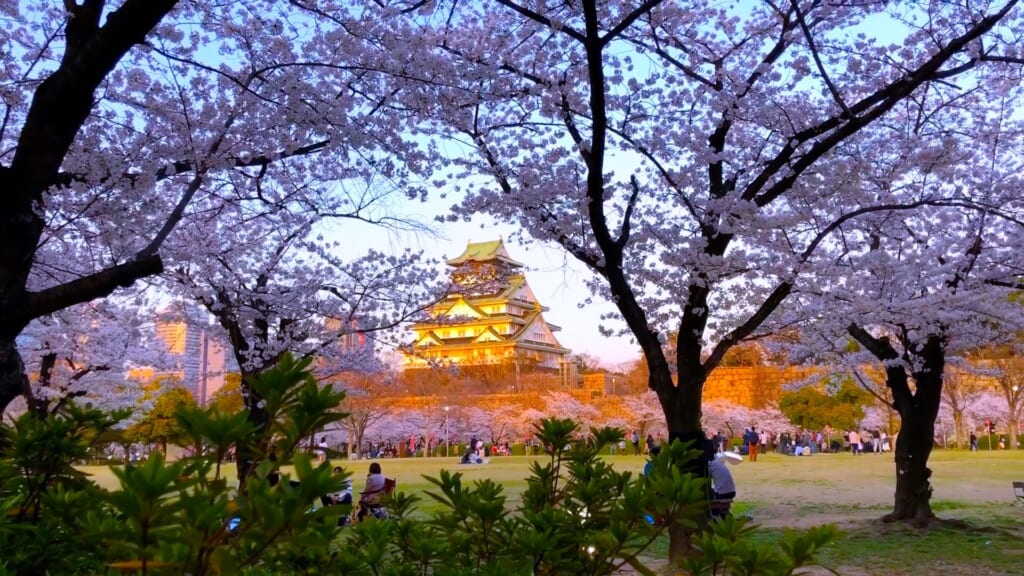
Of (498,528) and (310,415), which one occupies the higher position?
(310,415)

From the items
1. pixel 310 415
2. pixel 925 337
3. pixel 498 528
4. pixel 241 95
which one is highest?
pixel 241 95

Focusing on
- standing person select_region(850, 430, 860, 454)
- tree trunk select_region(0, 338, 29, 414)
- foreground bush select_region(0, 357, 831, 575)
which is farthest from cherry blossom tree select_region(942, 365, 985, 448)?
foreground bush select_region(0, 357, 831, 575)

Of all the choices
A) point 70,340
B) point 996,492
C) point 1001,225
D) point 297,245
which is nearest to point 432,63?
point 297,245

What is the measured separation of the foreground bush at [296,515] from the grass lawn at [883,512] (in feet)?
0.59

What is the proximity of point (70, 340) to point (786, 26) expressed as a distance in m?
13.0

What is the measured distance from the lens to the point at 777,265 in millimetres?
7637

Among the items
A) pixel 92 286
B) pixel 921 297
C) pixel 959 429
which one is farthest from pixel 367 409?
pixel 92 286

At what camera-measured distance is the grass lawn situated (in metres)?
7.35

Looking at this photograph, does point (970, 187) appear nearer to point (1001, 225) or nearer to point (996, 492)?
point (1001, 225)

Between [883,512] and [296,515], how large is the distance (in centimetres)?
1294

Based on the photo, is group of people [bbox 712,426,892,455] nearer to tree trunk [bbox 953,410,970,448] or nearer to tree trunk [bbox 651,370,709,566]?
tree trunk [bbox 953,410,970,448]

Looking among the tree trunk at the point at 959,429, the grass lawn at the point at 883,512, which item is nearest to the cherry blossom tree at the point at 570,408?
the tree trunk at the point at 959,429

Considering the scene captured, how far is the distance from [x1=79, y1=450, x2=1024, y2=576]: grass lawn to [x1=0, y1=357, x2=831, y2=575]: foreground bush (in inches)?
7.1

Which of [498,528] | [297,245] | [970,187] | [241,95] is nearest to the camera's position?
[498,528]
